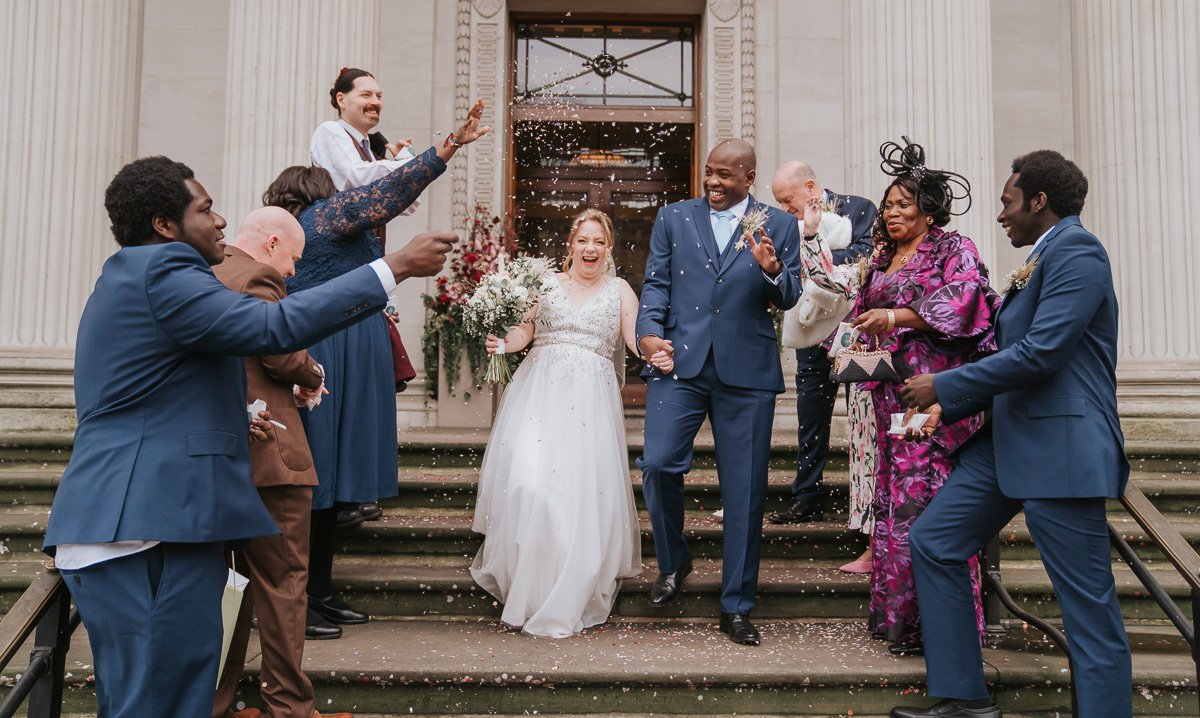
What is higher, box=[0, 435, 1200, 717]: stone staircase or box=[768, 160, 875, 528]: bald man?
box=[768, 160, 875, 528]: bald man

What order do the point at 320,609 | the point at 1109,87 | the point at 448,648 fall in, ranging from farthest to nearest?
the point at 1109,87 < the point at 320,609 < the point at 448,648

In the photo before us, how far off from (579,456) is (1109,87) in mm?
6277

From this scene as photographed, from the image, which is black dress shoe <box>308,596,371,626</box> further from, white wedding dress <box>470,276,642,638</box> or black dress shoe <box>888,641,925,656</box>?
black dress shoe <box>888,641,925,656</box>

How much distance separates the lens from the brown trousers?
11.4 ft

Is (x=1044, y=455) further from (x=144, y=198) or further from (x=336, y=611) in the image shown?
(x=336, y=611)

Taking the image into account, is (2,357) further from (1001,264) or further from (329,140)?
(1001,264)

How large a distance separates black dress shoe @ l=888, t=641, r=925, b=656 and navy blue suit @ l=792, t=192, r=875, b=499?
159cm

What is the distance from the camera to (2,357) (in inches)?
289

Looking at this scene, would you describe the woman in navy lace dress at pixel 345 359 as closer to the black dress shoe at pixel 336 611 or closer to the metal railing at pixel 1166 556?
the black dress shoe at pixel 336 611

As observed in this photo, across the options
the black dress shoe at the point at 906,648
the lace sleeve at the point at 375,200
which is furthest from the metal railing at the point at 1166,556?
the lace sleeve at the point at 375,200

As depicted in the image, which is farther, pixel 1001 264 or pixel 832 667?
pixel 1001 264

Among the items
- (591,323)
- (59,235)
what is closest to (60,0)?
(59,235)

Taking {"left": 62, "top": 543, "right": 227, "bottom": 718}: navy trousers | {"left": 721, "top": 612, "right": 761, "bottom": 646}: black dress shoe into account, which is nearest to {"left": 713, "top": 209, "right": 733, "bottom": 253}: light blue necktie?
{"left": 721, "top": 612, "right": 761, "bottom": 646}: black dress shoe

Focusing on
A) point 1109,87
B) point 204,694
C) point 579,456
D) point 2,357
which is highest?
point 1109,87
